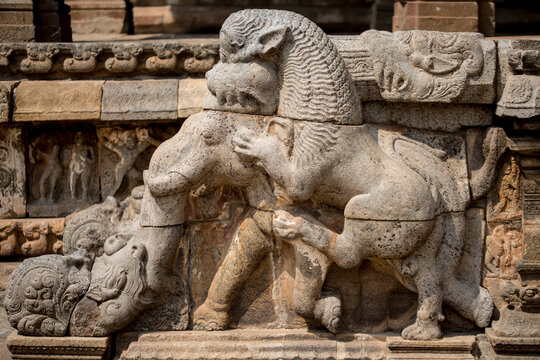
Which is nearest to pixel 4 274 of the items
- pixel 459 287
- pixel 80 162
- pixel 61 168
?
pixel 61 168

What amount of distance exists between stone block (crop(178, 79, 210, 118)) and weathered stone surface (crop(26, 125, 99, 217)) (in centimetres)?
70

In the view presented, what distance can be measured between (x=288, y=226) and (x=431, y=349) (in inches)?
42.6

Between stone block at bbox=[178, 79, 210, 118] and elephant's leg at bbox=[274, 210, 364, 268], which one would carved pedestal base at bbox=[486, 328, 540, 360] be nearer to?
elephant's leg at bbox=[274, 210, 364, 268]

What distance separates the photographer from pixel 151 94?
505 cm

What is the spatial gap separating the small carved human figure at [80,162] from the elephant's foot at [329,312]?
6.27ft

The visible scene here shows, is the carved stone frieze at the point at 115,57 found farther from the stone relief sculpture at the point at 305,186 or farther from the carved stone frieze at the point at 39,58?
the stone relief sculpture at the point at 305,186

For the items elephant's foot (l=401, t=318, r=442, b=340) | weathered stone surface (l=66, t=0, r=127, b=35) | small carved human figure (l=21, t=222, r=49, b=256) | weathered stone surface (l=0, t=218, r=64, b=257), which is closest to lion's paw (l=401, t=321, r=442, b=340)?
elephant's foot (l=401, t=318, r=442, b=340)

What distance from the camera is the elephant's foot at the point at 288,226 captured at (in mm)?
4262

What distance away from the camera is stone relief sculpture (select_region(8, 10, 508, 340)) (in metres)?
4.16

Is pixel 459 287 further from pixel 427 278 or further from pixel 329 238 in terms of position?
pixel 329 238

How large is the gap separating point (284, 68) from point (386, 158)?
2.47 feet

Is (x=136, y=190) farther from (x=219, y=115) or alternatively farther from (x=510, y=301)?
(x=510, y=301)

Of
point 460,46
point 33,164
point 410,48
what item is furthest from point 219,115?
point 33,164

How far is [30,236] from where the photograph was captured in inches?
209
